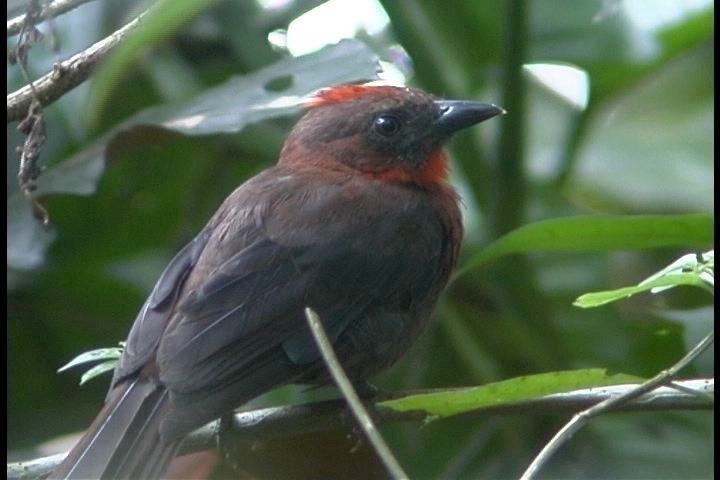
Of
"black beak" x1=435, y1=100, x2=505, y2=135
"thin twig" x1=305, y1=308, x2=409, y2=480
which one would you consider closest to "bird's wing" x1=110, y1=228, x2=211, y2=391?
"black beak" x1=435, y1=100, x2=505, y2=135

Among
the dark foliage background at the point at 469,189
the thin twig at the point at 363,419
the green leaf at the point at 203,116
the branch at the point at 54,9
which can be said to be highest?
the branch at the point at 54,9

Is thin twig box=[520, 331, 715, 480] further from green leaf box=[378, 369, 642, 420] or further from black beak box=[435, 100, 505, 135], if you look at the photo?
black beak box=[435, 100, 505, 135]

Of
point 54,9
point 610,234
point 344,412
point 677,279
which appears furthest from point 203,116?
point 677,279

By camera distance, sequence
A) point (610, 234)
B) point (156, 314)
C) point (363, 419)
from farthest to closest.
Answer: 1. point (156, 314)
2. point (610, 234)
3. point (363, 419)

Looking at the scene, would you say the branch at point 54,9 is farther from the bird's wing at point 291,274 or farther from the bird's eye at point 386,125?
the bird's eye at point 386,125

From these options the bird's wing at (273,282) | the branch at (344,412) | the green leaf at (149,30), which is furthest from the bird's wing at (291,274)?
the green leaf at (149,30)

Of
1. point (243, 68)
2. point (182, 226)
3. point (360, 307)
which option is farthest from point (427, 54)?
point (360, 307)

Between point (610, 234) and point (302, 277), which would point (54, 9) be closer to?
point (302, 277)

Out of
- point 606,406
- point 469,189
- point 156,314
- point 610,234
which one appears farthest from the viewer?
point 469,189
